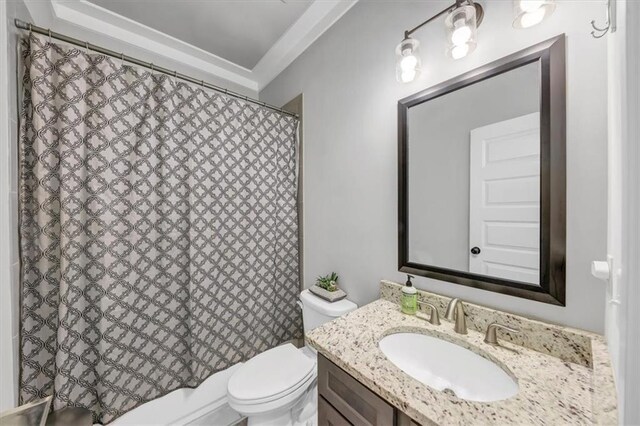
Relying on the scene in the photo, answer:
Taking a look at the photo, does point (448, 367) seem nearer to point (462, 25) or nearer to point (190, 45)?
point (462, 25)

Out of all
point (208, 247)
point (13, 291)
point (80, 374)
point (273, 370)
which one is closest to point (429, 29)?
point (208, 247)

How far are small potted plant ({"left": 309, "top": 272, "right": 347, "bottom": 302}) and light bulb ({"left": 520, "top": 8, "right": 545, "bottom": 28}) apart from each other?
1372 millimetres

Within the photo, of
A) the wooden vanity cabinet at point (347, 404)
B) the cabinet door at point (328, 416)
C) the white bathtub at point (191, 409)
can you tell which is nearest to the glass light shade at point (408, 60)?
the wooden vanity cabinet at point (347, 404)

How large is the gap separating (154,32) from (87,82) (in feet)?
3.11

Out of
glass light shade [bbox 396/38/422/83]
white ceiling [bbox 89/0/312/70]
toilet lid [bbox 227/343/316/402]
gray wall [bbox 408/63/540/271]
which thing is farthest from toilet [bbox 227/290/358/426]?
white ceiling [bbox 89/0/312/70]

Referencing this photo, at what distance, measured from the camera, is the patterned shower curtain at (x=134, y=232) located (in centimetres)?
102

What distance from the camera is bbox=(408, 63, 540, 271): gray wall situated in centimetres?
86

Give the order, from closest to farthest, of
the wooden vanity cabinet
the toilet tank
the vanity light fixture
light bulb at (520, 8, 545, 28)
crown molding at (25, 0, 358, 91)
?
the wooden vanity cabinet, light bulb at (520, 8, 545, 28), the vanity light fixture, the toilet tank, crown molding at (25, 0, 358, 91)

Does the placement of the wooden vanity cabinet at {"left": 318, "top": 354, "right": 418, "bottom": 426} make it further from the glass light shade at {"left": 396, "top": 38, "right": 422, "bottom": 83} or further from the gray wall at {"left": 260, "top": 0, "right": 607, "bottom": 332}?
the glass light shade at {"left": 396, "top": 38, "right": 422, "bottom": 83}

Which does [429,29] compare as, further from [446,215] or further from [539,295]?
[539,295]

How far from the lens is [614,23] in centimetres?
47

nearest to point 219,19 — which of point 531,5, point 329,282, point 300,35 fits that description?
point 300,35

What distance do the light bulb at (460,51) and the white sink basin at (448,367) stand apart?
1.08m

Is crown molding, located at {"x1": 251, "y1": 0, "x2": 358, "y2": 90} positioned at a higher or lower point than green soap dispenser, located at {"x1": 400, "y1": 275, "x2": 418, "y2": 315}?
higher
